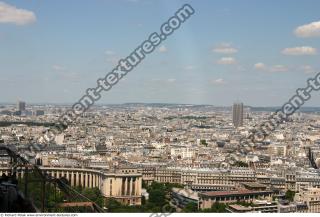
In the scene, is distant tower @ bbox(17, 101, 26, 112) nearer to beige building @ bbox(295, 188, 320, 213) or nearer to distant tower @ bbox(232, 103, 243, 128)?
distant tower @ bbox(232, 103, 243, 128)

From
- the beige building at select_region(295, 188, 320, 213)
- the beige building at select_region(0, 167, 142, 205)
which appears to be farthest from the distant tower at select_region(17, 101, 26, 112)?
the beige building at select_region(295, 188, 320, 213)

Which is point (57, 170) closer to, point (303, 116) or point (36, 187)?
point (36, 187)

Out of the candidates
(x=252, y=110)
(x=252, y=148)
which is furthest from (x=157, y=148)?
(x=252, y=110)

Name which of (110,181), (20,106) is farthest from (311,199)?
(20,106)

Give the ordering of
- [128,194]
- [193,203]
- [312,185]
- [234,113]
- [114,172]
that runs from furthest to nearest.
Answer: [234,113], [312,185], [114,172], [128,194], [193,203]

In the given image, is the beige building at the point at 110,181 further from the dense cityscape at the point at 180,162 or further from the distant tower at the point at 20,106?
the distant tower at the point at 20,106

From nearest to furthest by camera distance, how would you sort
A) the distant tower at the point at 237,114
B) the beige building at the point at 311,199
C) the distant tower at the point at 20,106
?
the beige building at the point at 311,199 < the distant tower at the point at 20,106 < the distant tower at the point at 237,114

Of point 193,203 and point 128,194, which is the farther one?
point 128,194

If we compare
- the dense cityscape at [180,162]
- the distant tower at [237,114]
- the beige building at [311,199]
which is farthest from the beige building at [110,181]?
the distant tower at [237,114]
